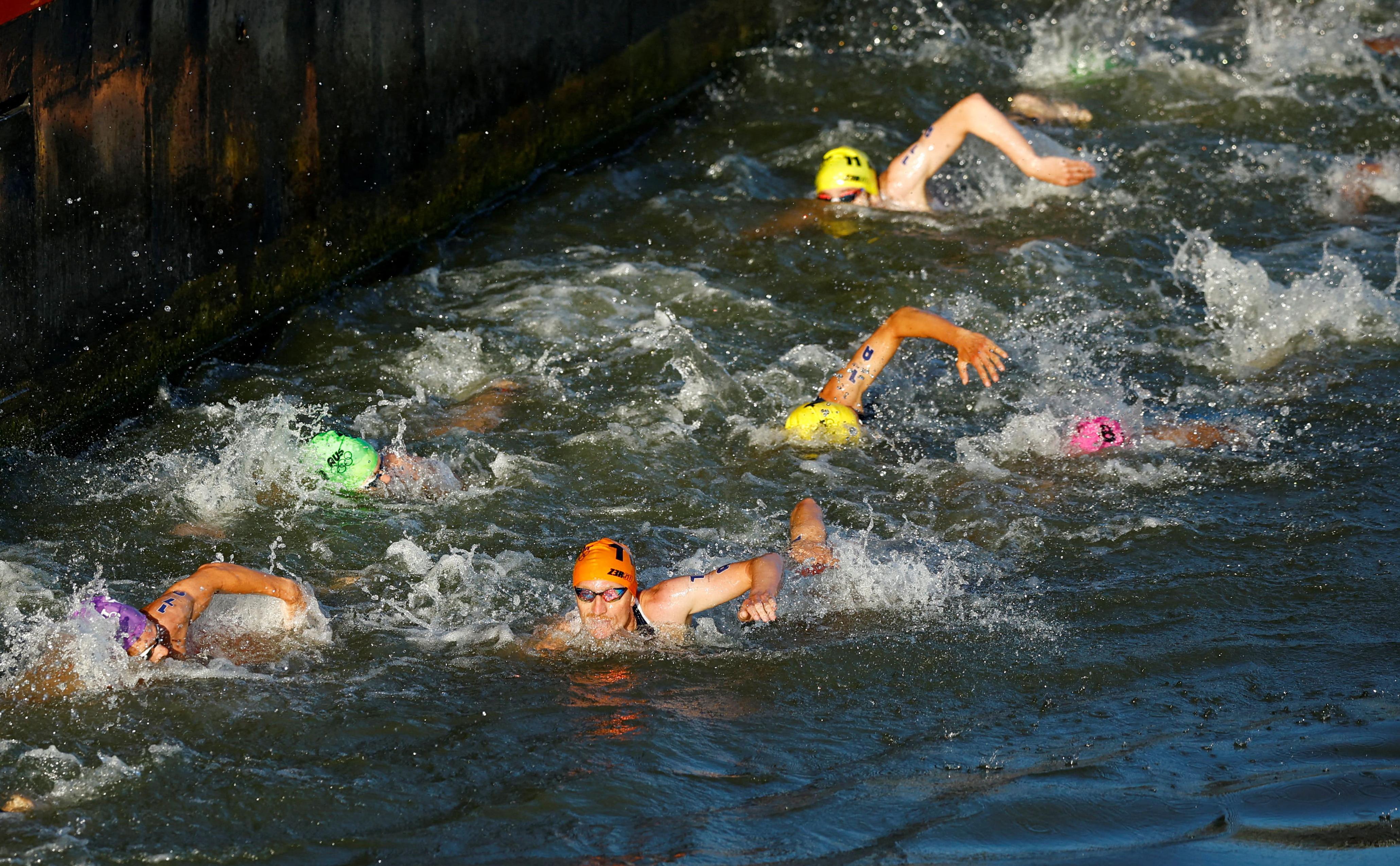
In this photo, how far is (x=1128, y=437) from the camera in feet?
27.7

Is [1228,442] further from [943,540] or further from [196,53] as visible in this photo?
[196,53]

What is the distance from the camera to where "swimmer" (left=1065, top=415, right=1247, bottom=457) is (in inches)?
329

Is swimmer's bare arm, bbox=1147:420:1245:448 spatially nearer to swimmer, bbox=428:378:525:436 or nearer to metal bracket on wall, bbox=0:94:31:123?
swimmer, bbox=428:378:525:436

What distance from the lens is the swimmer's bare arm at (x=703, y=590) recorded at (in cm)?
665

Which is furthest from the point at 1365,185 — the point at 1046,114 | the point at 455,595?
the point at 455,595

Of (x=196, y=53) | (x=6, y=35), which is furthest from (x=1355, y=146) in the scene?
(x=6, y=35)

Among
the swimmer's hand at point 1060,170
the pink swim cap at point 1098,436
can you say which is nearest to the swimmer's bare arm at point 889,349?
the pink swim cap at point 1098,436

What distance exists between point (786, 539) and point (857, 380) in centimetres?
149

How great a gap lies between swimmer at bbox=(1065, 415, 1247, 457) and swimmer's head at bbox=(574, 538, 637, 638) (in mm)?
2984

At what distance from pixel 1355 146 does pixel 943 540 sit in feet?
24.6

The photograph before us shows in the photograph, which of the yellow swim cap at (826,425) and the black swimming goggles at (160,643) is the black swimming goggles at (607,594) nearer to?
the black swimming goggles at (160,643)

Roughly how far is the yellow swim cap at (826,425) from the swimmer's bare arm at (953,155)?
10.2 feet

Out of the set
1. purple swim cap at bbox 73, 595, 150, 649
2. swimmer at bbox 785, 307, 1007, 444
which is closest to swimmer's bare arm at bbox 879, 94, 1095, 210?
swimmer at bbox 785, 307, 1007, 444

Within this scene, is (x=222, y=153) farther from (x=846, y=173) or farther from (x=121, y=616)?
(x=846, y=173)
